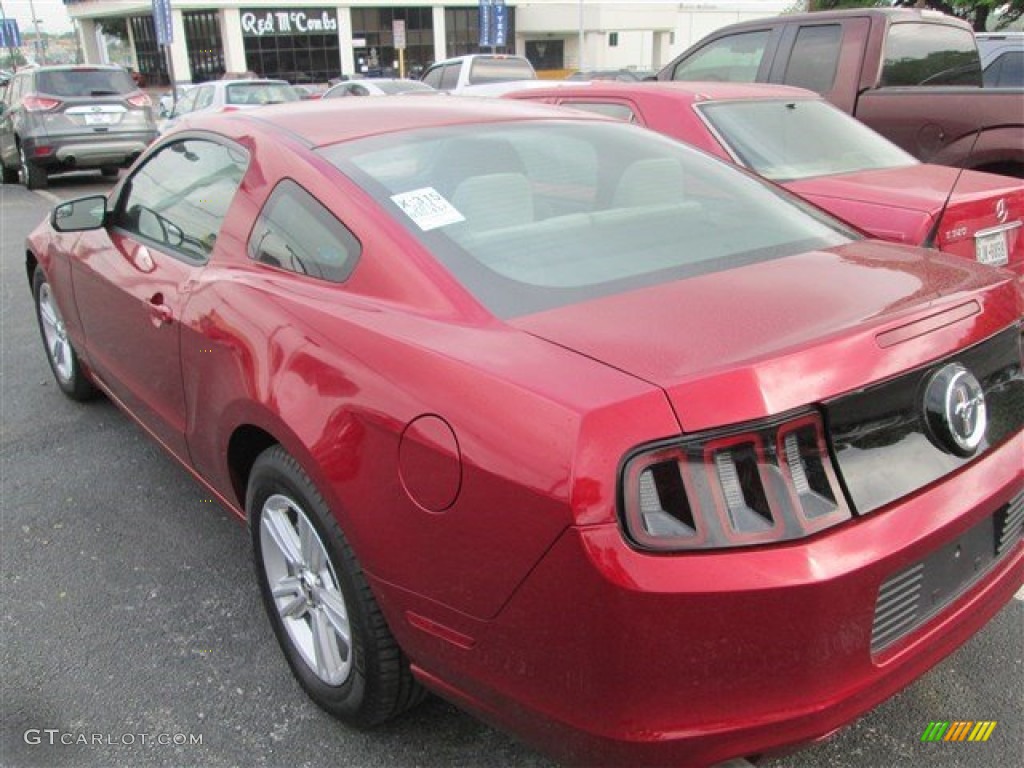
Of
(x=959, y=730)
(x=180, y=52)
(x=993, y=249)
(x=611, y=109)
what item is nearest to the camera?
(x=959, y=730)

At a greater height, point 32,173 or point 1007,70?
point 1007,70

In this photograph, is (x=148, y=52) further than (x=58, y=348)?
A: Yes

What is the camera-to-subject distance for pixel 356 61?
52.6 meters

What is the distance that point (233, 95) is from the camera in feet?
50.4

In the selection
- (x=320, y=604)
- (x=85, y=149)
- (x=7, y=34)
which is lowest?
(x=7, y=34)

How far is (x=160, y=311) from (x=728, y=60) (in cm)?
575

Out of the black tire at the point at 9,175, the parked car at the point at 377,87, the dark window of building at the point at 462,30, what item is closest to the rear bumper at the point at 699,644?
the parked car at the point at 377,87

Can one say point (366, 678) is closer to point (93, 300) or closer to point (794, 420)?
point (794, 420)

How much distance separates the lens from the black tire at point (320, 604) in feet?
6.92

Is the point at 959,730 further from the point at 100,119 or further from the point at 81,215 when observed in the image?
the point at 100,119

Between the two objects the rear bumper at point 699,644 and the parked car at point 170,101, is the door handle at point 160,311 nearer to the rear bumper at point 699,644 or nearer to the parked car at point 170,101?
the rear bumper at point 699,644

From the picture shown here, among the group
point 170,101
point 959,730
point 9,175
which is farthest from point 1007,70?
point 170,101

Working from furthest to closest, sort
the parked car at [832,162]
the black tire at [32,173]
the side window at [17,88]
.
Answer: the side window at [17,88] → the black tire at [32,173] → the parked car at [832,162]

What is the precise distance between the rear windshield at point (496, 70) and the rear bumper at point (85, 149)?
16.8 ft
